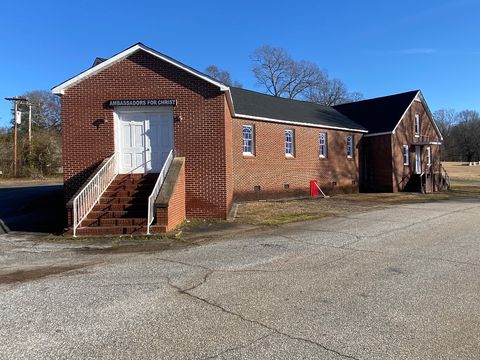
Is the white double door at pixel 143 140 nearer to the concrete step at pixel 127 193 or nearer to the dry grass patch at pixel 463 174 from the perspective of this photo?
the concrete step at pixel 127 193

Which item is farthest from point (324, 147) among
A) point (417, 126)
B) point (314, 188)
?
point (417, 126)

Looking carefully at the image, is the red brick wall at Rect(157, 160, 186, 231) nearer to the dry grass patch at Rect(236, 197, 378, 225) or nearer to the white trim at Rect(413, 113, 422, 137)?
the dry grass patch at Rect(236, 197, 378, 225)

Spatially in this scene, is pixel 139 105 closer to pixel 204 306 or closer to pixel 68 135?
pixel 68 135

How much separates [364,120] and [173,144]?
22370 mm

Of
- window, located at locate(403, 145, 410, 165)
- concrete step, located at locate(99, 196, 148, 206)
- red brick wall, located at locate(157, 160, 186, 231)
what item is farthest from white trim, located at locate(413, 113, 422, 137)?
concrete step, located at locate(99, 196, 148, 206)

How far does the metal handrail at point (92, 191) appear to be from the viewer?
1146 centimetres

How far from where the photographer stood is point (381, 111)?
33.1 metres

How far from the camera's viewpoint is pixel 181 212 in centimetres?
1331

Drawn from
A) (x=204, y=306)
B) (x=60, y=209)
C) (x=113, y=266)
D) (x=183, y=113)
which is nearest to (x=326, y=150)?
(x=183, y=113)

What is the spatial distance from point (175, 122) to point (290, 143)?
37.9 feet

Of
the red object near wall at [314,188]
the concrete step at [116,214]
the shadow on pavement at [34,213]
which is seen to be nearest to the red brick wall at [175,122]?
the shadow on pavement at [34,213]

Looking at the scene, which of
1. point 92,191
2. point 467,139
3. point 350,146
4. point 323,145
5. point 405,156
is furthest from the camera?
point 467,139

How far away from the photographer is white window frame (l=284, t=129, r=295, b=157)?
961 inches

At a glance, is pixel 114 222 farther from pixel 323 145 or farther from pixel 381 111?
pixel 381 111
